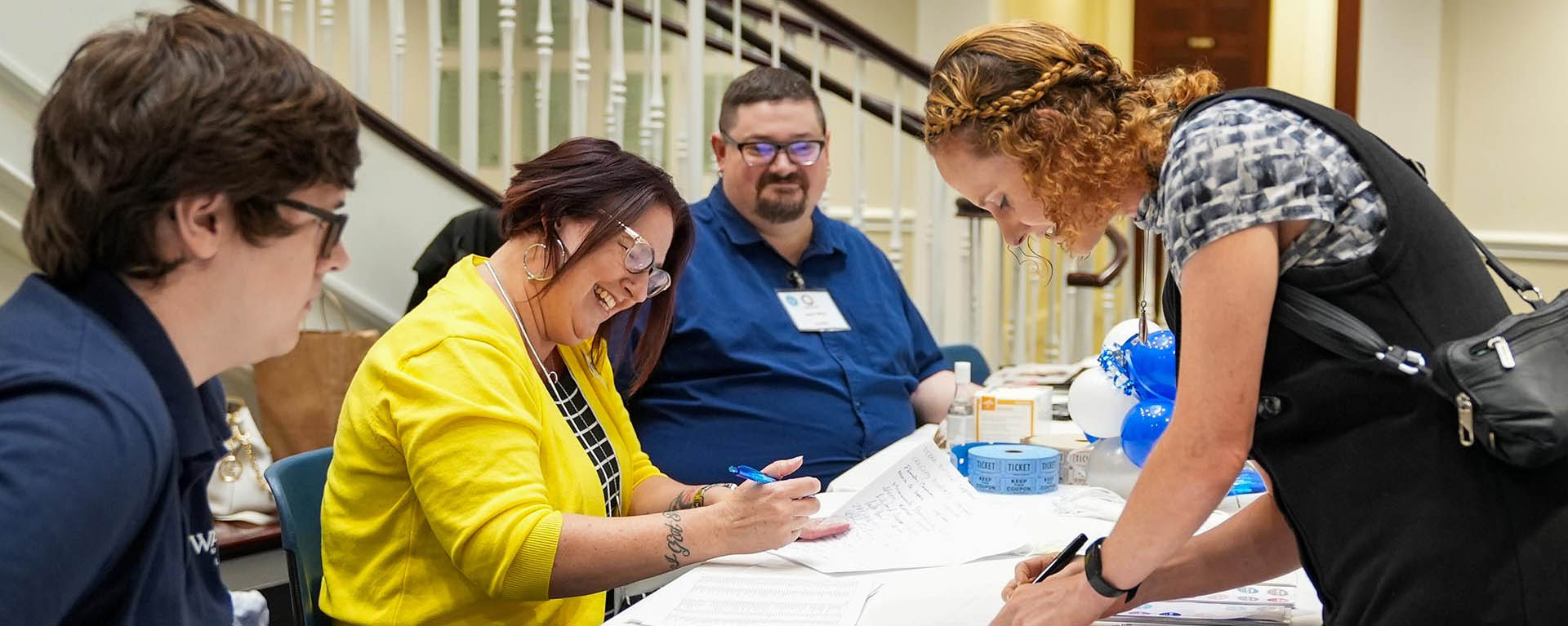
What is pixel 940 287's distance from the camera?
4.54 metres

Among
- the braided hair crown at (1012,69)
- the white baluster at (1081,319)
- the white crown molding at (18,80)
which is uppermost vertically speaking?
the white crown molding at (18,80)

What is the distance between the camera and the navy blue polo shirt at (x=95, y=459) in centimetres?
82

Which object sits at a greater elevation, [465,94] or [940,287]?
[465,94]

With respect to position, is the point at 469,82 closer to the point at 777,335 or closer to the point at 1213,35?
the point at 777,335

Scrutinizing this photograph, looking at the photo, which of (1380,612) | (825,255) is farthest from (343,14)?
(1380,612)

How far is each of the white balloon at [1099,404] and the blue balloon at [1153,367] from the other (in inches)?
1.8

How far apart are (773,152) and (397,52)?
138 cm

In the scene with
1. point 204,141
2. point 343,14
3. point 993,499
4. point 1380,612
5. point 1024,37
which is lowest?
point 993,499

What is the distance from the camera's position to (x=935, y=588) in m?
1.64

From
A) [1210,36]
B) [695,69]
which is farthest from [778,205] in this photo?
[1210,36]

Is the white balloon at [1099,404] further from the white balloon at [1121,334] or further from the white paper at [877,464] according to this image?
the white paper at [877,464]

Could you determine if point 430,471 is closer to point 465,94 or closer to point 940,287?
point 465,94

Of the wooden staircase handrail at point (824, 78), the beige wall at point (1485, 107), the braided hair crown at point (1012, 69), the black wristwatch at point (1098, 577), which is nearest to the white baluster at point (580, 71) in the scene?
the wooden staircase handrail at point (824, 78)

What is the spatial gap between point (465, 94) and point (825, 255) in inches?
51.5
